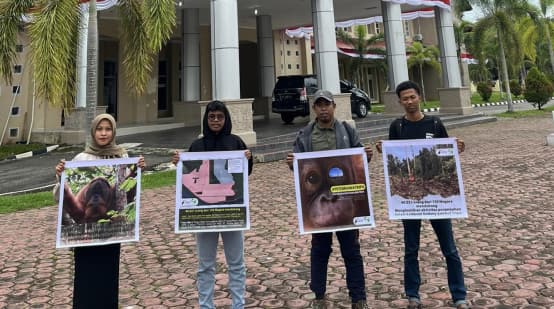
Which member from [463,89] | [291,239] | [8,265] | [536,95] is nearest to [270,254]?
[291,239]

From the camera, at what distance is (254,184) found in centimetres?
841

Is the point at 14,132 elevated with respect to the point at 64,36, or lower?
elevated

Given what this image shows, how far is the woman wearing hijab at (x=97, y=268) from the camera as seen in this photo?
2639 millimetres

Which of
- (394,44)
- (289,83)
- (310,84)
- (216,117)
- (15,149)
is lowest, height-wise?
(216,117)

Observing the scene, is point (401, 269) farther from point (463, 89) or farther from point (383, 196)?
point (463, 89)

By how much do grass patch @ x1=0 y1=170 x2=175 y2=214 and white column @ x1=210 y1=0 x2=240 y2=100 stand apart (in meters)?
2.88

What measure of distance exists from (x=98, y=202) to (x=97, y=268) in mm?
426

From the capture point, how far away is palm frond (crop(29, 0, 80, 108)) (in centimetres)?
654

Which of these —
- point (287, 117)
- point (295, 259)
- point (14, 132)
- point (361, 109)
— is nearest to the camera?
point (295, 259)

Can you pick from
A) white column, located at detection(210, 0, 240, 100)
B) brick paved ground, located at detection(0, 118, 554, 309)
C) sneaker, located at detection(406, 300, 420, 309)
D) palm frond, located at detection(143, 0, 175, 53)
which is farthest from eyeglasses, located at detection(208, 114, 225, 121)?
white column, located at detection(210, 0, 240, 100)

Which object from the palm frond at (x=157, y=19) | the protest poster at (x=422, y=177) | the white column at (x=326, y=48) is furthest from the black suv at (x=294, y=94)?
the protest poster at (x=422, y=177)

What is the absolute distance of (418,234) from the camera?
301 centimetres

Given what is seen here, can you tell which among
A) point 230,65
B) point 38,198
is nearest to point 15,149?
point 38,198

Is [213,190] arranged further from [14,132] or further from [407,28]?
[407,28]
